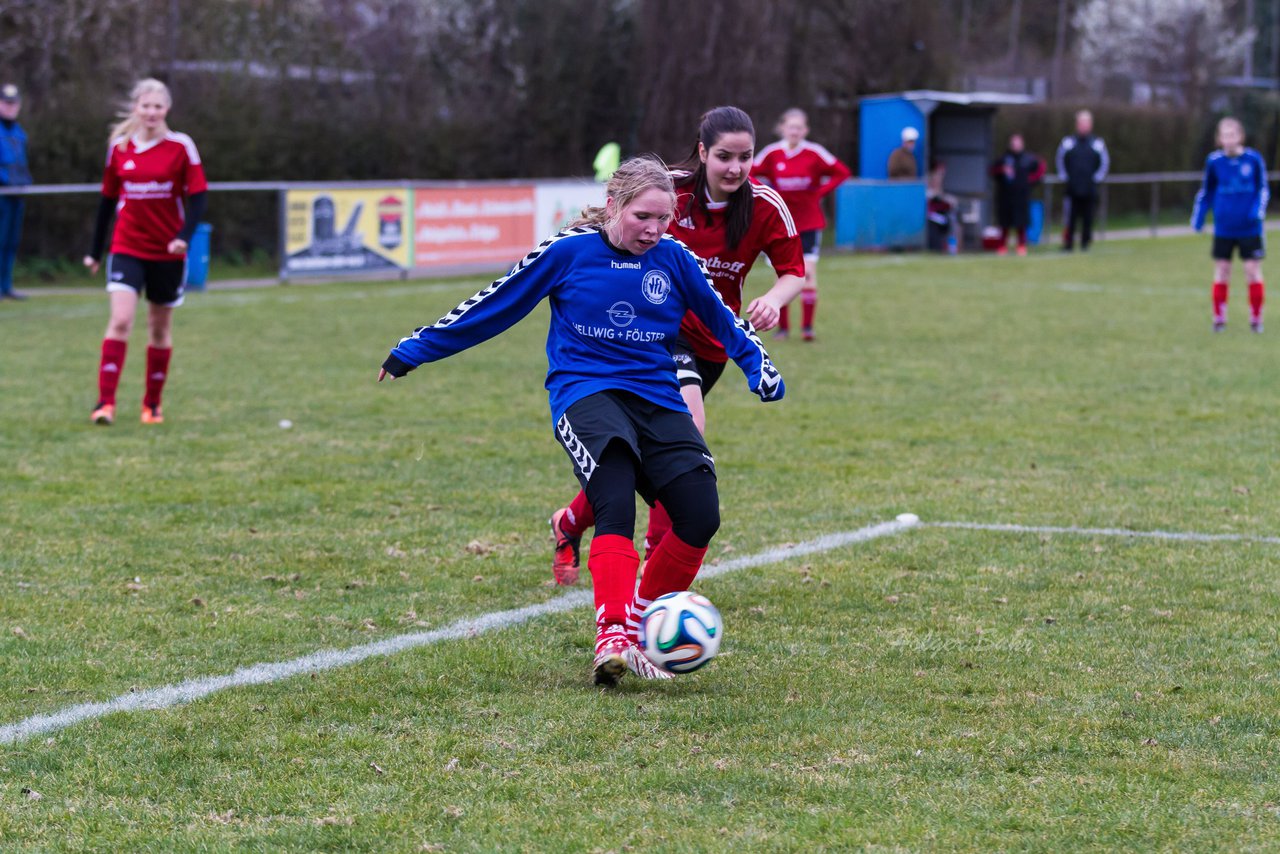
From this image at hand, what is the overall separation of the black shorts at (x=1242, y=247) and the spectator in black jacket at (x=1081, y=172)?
12141 mm

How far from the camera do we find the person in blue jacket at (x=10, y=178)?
61.3 feet

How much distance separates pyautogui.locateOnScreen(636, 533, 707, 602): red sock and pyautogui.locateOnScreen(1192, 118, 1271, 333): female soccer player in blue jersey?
1195 centimetres

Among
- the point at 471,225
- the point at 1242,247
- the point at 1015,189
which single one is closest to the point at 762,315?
the point at 1242,247

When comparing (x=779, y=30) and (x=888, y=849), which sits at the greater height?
(x=779, y=30)

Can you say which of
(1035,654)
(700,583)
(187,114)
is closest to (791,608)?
(700,583)

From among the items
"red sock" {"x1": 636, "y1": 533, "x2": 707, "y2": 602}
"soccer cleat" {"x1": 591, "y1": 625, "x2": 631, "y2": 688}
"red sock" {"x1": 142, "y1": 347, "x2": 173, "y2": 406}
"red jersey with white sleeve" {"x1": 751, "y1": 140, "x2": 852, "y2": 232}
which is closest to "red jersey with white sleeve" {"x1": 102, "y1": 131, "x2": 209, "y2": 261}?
"red sock" {"x1": 142, "y1": 347, "x2": 173, "y2": 406}

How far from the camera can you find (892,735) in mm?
4398

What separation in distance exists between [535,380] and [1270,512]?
20.6 feet

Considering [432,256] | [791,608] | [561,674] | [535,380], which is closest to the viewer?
[561,674]

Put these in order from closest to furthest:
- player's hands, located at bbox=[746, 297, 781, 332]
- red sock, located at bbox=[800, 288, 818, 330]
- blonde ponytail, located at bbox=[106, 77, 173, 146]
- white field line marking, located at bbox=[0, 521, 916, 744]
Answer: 1. white field line marking, located at bbox=[0, 521, 916, 744]
2. player's hands, located at bbox=[746, 297, 781, 332]
3. blonde ponytail, located at bbox=[106, 77, 173, 146]
4. red sock, located at bbox=[800, 288, 818, 330]

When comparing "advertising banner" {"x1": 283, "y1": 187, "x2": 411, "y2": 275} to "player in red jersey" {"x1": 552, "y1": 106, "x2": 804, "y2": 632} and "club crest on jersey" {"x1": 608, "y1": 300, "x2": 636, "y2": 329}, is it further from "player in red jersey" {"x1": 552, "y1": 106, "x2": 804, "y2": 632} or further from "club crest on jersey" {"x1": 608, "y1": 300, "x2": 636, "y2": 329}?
"club crest on jersey" {"x1": 608, "y1": 300, "x2": 636, "y2": 329}

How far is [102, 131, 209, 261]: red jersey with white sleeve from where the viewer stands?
1002 centimetres

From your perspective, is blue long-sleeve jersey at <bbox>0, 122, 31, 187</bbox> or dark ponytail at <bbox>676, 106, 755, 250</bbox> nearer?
dark ponytail at <bbox>676, 106, 755, 250</bbox>

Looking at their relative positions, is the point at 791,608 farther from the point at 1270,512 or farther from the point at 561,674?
the point at 1270,512
